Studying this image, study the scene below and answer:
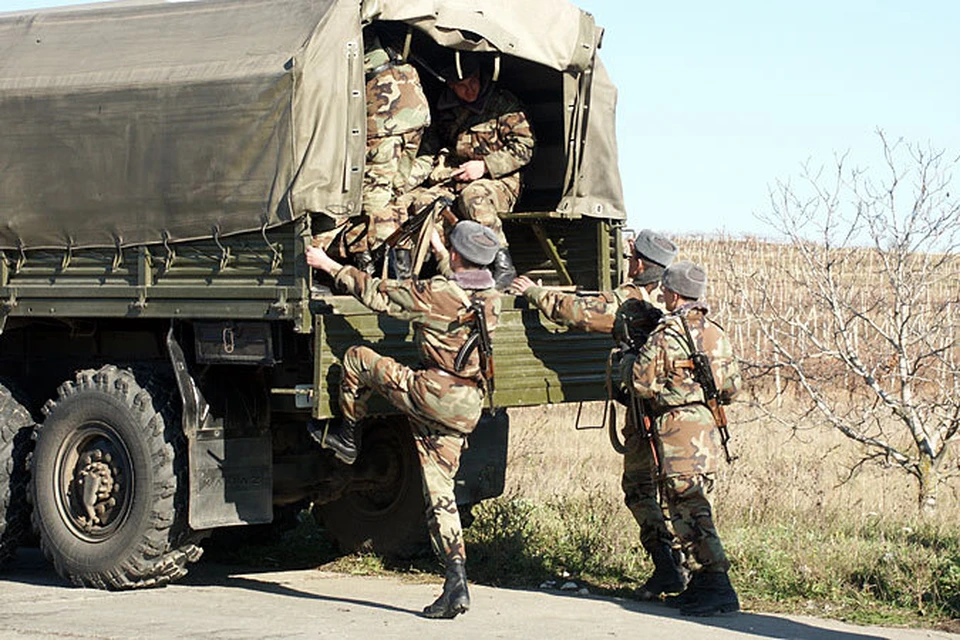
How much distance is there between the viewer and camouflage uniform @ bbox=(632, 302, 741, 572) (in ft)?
25.7

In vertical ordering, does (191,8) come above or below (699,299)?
above

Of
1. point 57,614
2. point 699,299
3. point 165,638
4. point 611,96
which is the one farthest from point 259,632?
point 611,96

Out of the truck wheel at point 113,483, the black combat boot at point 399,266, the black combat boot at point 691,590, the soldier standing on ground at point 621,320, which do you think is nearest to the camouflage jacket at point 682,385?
the soldier standing on ground at point 621,320

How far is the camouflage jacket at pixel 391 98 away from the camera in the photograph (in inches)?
347

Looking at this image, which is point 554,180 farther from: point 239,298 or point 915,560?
point 915,560

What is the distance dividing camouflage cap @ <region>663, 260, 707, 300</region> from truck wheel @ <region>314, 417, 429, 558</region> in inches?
91.8

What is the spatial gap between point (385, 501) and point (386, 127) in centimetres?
254

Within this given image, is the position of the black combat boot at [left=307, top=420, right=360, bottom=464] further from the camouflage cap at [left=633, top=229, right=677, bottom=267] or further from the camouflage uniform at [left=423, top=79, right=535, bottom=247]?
the camouflage uniform at [left=423, top=79, right=535, bottom=247]

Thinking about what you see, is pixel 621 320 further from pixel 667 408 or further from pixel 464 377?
pixel 464 377

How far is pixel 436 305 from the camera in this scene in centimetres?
789

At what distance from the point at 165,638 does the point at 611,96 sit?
173 inches

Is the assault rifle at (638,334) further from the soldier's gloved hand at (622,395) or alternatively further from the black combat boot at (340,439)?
the black combat boot at (340,439)

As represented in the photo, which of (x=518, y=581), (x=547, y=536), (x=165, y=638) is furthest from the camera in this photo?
(x=547, y=536)

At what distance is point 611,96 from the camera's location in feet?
31.7
